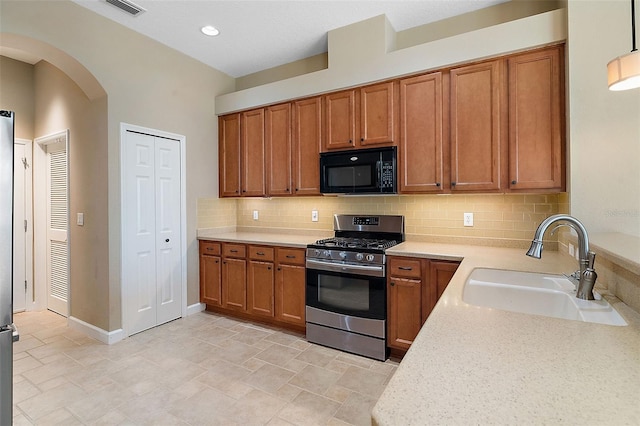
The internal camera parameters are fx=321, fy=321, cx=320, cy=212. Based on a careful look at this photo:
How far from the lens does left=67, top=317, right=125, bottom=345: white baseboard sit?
9.93 ft

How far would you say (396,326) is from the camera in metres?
2.65

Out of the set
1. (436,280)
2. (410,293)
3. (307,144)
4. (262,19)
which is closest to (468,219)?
(436,280)

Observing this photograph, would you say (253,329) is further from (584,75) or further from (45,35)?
(584,75)

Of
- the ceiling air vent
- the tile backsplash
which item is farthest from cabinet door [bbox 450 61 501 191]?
the ceiling air vent

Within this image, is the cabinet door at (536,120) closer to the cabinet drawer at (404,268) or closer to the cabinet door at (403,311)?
the cabinet drawer at (404,268)

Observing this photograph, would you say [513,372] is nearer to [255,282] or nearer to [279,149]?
[255,282]

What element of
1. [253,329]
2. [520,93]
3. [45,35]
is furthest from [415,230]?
[45,35]

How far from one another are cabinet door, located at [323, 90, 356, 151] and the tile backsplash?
24.6 inches

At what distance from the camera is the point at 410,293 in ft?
8.48

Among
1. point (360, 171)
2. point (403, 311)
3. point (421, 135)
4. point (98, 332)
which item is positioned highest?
point (421, 135)

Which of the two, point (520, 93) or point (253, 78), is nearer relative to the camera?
point (520, 93)

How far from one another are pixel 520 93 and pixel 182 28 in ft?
10.1

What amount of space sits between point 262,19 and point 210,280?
2839mm

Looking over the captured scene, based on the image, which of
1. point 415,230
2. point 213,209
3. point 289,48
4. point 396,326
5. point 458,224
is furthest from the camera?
point 213,209
